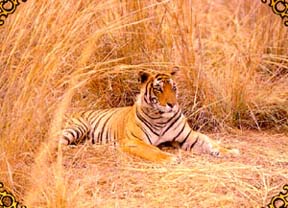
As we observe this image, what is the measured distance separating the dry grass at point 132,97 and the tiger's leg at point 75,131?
18cm

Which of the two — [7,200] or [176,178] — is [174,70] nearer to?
[176,178]

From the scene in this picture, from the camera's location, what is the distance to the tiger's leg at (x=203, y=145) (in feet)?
13.1

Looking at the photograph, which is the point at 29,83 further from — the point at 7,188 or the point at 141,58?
the point at 141,58

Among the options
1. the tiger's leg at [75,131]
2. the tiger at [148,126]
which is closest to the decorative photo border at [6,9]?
the tiger at [148,126]

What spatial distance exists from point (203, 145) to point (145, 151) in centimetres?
37

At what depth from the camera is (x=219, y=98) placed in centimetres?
445

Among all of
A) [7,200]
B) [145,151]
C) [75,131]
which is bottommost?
[7,200]

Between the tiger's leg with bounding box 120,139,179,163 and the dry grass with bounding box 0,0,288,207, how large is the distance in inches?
3.1

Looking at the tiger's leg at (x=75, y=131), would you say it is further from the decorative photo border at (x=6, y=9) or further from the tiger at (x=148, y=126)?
the decorative photo border at (x=6, y=9)

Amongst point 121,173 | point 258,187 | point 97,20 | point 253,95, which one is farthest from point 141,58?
point 258,187

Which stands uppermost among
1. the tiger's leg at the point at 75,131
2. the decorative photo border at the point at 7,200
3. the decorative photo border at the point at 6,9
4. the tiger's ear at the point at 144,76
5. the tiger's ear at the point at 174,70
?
the decorative photo border at the point at 6,9

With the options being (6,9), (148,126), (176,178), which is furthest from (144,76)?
(6,9)

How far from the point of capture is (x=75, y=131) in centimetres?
426

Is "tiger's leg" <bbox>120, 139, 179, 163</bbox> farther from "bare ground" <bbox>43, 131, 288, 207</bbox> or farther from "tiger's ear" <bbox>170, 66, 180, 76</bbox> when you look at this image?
"tiger's ear" <bbox>170, 66, 180, 76</bbox>
